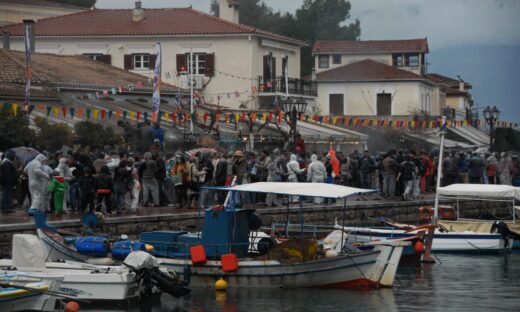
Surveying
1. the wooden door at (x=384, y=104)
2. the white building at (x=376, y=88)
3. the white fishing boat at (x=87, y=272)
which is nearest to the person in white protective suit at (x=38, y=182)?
the white fishing boat at (x=87, y=272)

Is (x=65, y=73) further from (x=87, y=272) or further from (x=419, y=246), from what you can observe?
(x=87, y=272)

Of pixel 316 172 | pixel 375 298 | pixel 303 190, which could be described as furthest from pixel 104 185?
pixel 375 298

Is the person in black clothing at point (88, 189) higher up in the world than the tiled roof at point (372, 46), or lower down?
lower down

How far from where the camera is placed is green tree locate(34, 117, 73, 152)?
38531 mm

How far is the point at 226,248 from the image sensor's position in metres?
25.8

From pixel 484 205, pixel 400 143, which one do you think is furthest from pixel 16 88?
pixel 400 143

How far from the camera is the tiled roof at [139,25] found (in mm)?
62188

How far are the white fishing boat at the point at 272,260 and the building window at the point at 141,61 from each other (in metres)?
36.8

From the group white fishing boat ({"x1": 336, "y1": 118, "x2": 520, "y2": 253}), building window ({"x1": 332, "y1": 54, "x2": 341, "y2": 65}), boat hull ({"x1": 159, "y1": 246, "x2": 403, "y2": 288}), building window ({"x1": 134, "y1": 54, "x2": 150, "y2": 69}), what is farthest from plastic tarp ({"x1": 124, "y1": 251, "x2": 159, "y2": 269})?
building window ({"x1": 332, "y1": 54, "x2": 341, "y2": 65})

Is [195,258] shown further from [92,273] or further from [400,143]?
[400,143]

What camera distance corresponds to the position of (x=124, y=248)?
24.6 m

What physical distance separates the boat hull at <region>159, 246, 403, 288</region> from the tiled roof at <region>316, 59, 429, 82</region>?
160 feet

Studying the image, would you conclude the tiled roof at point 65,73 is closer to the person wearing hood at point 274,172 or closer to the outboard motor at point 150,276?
the person wearing hood at point 274,172

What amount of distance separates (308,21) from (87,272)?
282 feet
